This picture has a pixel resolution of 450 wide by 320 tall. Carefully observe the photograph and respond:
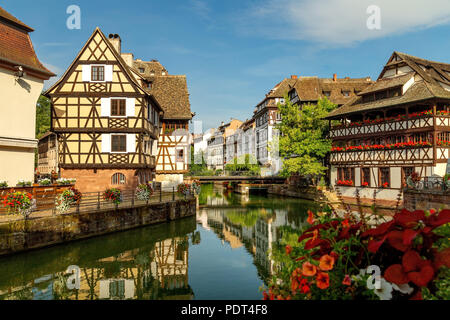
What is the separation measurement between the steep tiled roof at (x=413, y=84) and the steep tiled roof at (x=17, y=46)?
979 inches

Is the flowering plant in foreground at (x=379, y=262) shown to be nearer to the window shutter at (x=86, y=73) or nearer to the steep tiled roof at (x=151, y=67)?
the window shutter at (x=86, y=73)

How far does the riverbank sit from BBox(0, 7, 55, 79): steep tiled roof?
8.88 m

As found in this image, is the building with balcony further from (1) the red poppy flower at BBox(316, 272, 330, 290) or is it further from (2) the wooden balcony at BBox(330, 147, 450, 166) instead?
(1) the red poppy flower at BBox(316, 272, 330, 290)

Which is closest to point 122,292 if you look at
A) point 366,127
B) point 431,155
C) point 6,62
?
point 6,62

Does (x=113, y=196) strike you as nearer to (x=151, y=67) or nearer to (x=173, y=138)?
(x=173, y=138)

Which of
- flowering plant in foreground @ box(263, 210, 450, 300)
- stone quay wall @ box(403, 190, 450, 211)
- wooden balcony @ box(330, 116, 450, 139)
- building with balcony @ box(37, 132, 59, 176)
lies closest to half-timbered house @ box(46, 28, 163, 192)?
building with balcony @ box(37, 132, 59, 176)

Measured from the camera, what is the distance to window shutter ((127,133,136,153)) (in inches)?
1107

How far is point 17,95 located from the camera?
64.7 feet

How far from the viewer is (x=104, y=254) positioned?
15938mm

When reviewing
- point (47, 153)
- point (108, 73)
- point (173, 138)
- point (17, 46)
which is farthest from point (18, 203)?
point (47, 153)

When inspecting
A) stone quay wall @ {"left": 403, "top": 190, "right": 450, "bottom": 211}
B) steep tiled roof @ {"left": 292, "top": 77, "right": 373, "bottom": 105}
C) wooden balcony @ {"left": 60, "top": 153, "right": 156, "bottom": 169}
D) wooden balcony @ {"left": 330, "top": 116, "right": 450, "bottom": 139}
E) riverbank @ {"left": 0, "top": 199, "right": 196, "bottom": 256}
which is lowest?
riverbank @ {"left": 0, "top": 199, "right": 196, "bottom": 256}
